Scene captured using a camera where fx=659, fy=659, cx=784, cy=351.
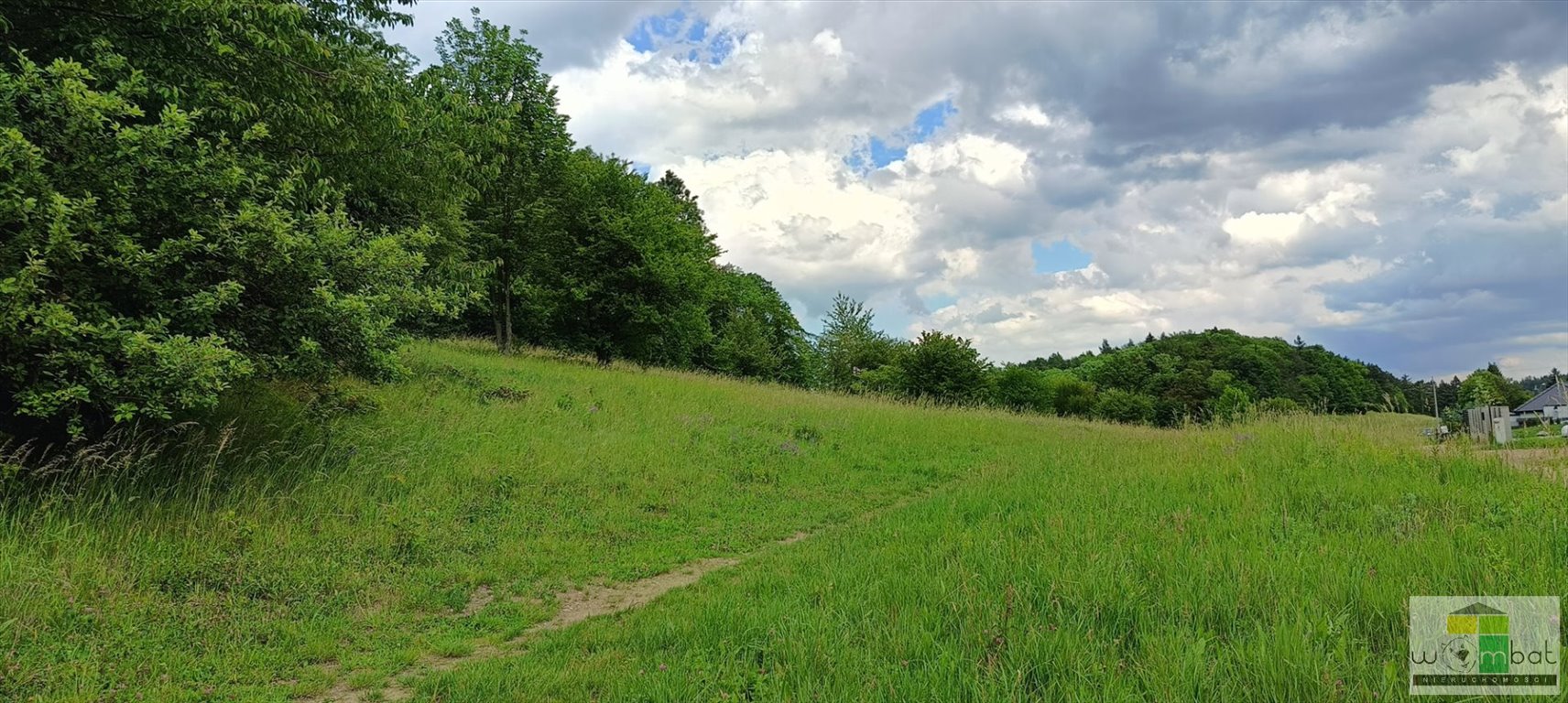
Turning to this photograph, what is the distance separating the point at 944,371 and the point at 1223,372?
51469 millimetres

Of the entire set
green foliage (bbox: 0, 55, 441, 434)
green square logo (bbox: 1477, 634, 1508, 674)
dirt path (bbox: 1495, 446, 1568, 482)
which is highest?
green foliage (bbox: 0, 55, 441, 434)

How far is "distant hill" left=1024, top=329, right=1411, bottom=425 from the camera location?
58656mm

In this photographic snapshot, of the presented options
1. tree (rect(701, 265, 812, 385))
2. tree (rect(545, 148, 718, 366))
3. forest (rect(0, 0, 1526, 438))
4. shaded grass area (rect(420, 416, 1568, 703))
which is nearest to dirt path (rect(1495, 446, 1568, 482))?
shaded grass area (rect(420, 416, 1568, 703))

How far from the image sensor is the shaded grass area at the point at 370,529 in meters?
4.34

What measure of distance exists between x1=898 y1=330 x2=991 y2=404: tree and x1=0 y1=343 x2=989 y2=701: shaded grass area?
15648mm

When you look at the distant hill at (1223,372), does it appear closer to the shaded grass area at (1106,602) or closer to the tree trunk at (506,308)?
the tree trunk at (506,308)

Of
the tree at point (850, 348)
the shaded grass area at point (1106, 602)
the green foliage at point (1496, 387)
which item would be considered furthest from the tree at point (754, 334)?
the green foliage at point (1496, 387)

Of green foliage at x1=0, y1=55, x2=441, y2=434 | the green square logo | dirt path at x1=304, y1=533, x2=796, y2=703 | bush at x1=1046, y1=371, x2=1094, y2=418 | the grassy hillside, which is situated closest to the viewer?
the green square logo

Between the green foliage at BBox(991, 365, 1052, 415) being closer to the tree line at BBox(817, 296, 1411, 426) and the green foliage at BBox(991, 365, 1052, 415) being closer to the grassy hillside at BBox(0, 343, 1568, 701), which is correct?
the tree line at BBox(817, 296, 1411, 426)

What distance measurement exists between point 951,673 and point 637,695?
5.22ft

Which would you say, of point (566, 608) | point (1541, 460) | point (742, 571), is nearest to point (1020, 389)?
point (1541, 460)

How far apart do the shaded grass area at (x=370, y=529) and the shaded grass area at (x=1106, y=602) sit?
4.42 ft

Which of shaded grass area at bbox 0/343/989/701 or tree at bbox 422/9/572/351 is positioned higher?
tree at bbox 422/9/572/351

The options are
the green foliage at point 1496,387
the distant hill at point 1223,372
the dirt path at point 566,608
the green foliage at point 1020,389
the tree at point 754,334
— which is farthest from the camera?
the distant hill at point 1223,372
